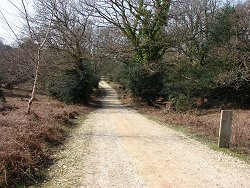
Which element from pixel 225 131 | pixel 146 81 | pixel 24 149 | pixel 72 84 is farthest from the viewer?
pixel 146 81

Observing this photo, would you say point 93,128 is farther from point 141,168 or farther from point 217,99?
point 217,99

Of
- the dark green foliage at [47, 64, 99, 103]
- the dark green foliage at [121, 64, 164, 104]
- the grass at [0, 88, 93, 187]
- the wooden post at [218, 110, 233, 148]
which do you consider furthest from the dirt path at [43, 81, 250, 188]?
the dark green foliage at [121, 64, 164, 104]

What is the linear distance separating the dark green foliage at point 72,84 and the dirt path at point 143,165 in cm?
1965

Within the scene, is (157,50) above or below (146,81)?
above

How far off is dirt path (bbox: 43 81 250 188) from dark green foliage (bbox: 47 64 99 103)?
19652 millimetres

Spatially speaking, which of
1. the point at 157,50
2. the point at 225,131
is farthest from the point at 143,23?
the point at 225,131

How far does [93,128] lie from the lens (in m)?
16.0

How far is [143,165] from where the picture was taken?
852cm

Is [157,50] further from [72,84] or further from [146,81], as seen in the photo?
[72,84]

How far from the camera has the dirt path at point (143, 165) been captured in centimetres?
723

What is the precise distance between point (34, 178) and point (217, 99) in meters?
26.3

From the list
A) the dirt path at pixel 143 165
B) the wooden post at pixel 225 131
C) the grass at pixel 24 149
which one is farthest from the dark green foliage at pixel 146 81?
the wooden post at pixel 225 131

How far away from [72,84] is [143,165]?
24.7 metres

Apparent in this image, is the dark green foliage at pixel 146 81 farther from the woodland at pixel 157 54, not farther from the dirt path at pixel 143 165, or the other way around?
the dirt path at pixel 143 165
